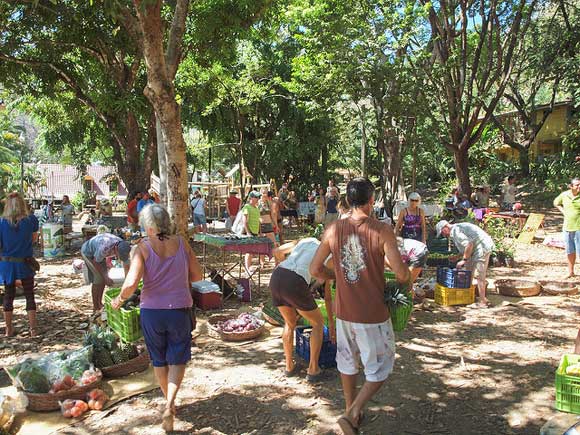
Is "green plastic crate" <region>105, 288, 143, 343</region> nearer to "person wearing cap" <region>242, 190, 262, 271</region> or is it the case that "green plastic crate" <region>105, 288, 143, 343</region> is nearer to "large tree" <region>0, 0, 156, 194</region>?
"person wearing cap" <region>242, 190, 262, 271</region>

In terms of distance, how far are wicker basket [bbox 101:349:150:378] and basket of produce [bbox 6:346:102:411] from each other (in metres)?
0.23

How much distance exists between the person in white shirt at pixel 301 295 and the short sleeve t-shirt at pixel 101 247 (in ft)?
9.50

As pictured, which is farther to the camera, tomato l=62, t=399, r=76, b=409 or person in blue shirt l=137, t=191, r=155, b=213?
person in blue shirt l=137, t=191, r=155, b=213

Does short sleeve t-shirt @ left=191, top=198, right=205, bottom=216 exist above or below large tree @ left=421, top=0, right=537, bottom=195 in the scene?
below

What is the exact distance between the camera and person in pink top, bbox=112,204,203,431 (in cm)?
376

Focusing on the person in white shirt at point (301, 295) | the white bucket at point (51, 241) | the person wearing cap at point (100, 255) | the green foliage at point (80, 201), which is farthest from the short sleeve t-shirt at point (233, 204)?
→ the green foliage at point (80, 201)

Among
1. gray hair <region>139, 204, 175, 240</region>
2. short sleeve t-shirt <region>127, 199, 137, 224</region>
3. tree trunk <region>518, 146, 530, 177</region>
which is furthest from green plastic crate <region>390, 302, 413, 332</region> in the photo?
tree trunk <region>518, 146, 530, 177</region>

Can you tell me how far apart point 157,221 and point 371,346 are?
1759mm

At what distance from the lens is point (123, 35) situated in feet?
39.9

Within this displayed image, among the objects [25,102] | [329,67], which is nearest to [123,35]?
[329,67]

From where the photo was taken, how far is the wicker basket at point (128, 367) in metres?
5.04

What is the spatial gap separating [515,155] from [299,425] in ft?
111

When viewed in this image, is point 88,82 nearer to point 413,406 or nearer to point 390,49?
point 390,49

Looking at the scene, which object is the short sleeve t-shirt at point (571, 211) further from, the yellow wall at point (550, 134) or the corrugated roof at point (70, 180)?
the corrugated roof at point (70, 180)
